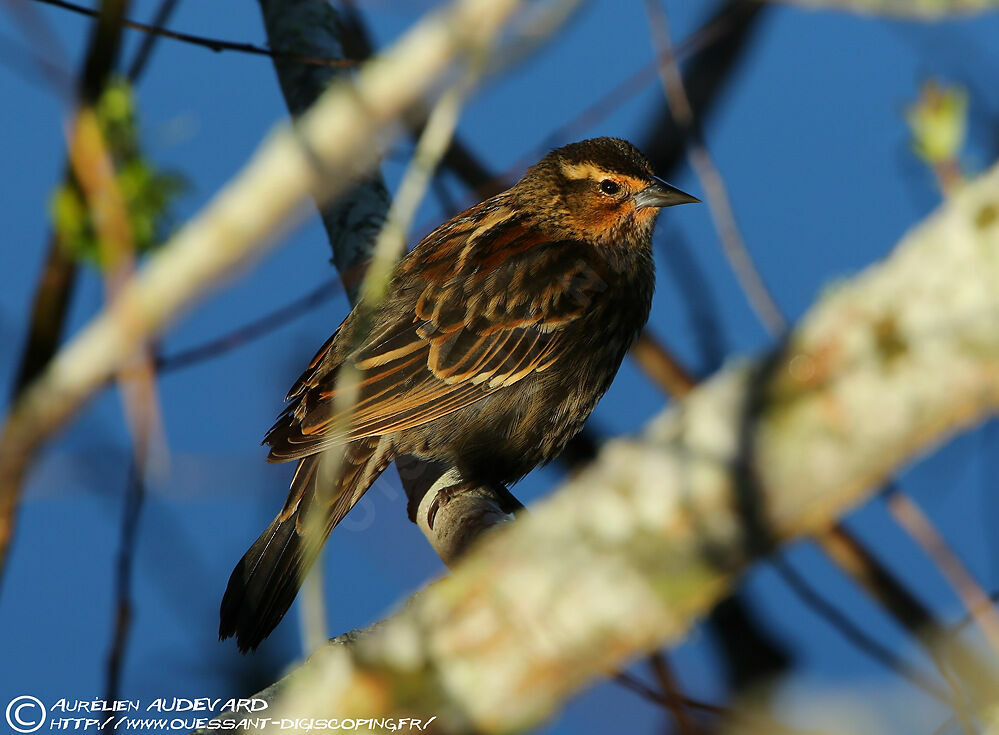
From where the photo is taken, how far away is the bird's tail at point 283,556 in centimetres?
341

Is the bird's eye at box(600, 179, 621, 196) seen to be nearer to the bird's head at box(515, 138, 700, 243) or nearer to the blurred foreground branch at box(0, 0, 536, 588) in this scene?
the bird's head at box(515, 138, 700, 243)

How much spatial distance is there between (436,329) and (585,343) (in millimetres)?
523

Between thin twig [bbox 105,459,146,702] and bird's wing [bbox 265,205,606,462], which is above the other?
bird's wing [bbox 265,205,606,462]

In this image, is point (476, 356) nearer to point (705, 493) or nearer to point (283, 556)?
point (283, 556)

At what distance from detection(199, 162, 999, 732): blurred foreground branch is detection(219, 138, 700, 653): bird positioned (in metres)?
1.93

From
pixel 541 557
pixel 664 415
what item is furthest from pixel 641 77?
pixel 541 557

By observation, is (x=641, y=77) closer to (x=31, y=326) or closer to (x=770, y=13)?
(x=31, y=326)

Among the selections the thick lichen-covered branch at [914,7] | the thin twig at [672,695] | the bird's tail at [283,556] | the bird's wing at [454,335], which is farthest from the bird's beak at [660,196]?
the thin twig at [672,695]

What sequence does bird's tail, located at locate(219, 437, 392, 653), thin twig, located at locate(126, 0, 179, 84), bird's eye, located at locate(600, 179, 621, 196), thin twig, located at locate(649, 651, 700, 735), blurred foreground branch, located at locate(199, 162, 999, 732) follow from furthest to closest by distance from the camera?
bird's eye, located at locate(600, 179, 621, 196)
bird's tail, located at locate(219, 437, 392, 653)
thin twig, located at locate(126, 0, 179, 84)
thin twig, located at locate(649, 651, 700, 735)
blurred foreground branch, located at locate(199, 162, 999, 732)

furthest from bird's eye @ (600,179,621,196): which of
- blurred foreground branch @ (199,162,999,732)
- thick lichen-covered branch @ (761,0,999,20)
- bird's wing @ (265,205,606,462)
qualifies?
blurred foreground branch @ (199,162,999,732)

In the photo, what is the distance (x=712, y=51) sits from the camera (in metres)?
4.55

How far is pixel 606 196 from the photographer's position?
4.25 metres

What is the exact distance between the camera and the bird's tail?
11.2 ft

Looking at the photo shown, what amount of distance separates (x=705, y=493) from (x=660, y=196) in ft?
9.76
